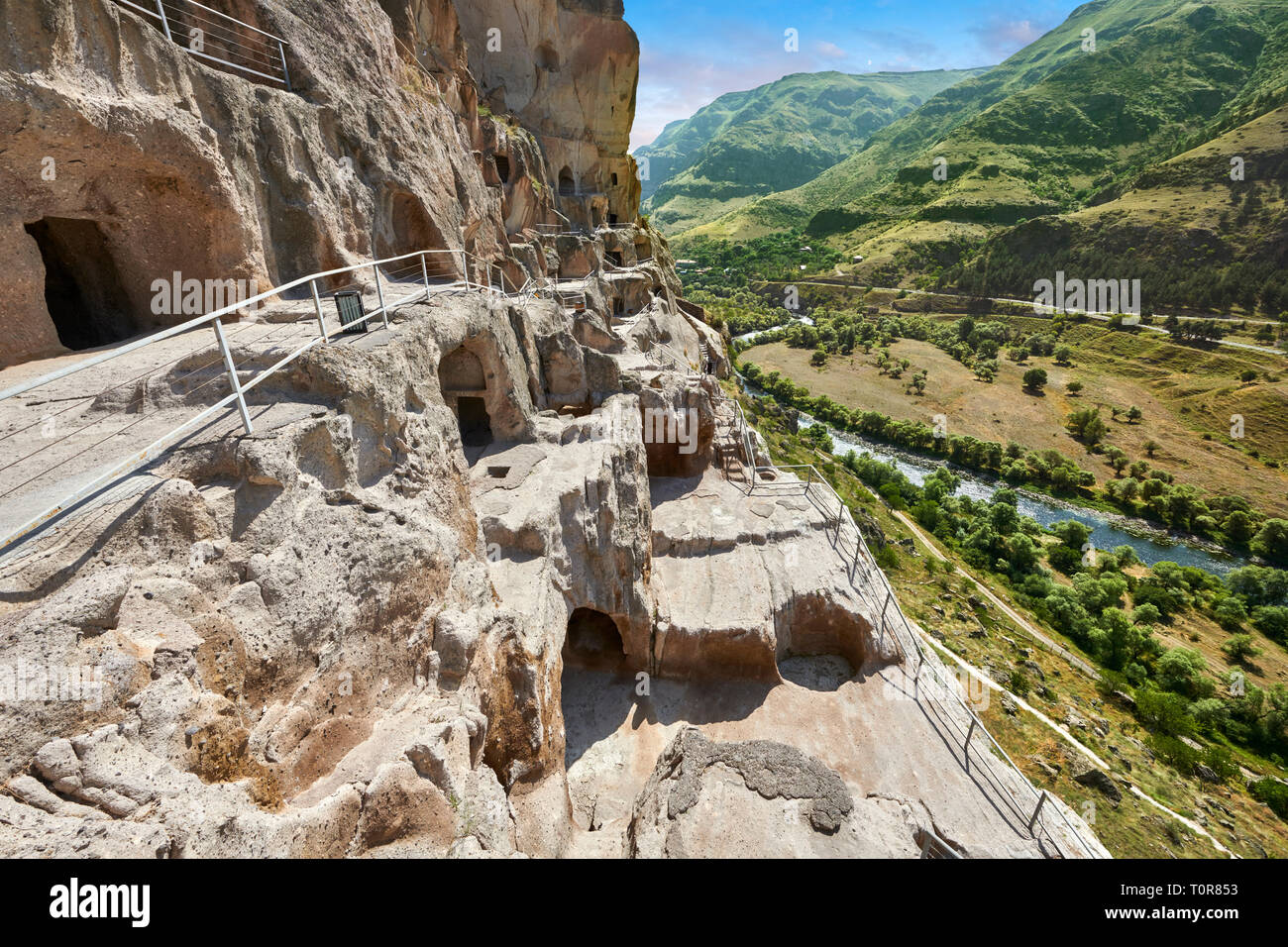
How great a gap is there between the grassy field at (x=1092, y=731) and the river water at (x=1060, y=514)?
9.68 meters

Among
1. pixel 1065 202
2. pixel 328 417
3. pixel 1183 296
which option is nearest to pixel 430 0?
pixel 328 417

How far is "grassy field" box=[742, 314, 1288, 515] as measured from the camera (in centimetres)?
5341

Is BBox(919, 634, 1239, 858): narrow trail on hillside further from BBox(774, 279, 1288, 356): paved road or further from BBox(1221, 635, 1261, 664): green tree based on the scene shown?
BBox(774, 279, 1288, 356): paved road

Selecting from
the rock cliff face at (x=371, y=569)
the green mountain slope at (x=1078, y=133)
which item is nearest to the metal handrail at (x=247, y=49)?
the rock cliff face at (x=371, y=569)

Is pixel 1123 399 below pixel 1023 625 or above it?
above

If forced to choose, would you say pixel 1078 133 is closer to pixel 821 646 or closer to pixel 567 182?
pixel 567 182

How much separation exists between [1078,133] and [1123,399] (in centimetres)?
11584

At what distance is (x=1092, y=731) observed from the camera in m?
22.7

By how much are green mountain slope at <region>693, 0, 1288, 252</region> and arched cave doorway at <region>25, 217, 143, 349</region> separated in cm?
12886

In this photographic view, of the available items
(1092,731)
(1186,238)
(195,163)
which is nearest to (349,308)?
(195,163)

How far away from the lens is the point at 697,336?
39.4 meters

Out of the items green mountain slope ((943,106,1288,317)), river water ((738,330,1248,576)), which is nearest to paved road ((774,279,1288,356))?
green mountain slope ((943,106,1288,317))
